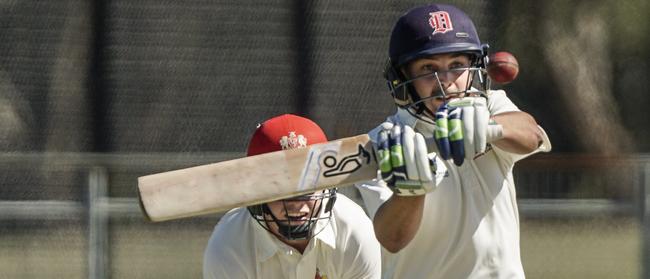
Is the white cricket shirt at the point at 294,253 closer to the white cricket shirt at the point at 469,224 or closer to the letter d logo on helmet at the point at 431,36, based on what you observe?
the white cricket shirt at the point at 469,224

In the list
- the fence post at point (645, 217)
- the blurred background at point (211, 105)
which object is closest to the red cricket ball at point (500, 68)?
the blurred background at point (211, 105)

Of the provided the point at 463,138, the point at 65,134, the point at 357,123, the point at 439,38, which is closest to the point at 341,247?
the point at 439,38

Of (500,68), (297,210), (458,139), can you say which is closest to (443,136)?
(458,139)

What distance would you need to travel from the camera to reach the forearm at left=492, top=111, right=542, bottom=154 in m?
2.89

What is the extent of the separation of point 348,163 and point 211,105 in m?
2.81

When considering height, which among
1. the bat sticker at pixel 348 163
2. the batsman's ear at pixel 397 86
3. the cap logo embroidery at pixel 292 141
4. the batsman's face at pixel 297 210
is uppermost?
the batsman's ear at pixel 397 86

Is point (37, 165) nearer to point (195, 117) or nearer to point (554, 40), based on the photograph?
point (195, 117)

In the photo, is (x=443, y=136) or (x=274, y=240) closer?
(x=443, y=136)

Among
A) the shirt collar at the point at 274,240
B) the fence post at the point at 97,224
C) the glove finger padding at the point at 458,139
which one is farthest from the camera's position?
the fence post at the point at 97,224

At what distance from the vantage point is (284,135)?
12.1 feet

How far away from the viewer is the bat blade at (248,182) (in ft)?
9.62

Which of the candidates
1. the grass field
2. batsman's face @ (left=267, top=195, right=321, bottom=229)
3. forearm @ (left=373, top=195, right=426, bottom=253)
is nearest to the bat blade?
forearm @ (left=373, top=195, right=426, bottom=253)

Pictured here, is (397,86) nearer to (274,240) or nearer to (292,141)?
(292,141)

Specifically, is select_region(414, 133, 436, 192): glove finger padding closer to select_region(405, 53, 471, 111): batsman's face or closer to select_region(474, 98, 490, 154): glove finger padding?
select_region(474, 98, 490, 154): glove finger padding
